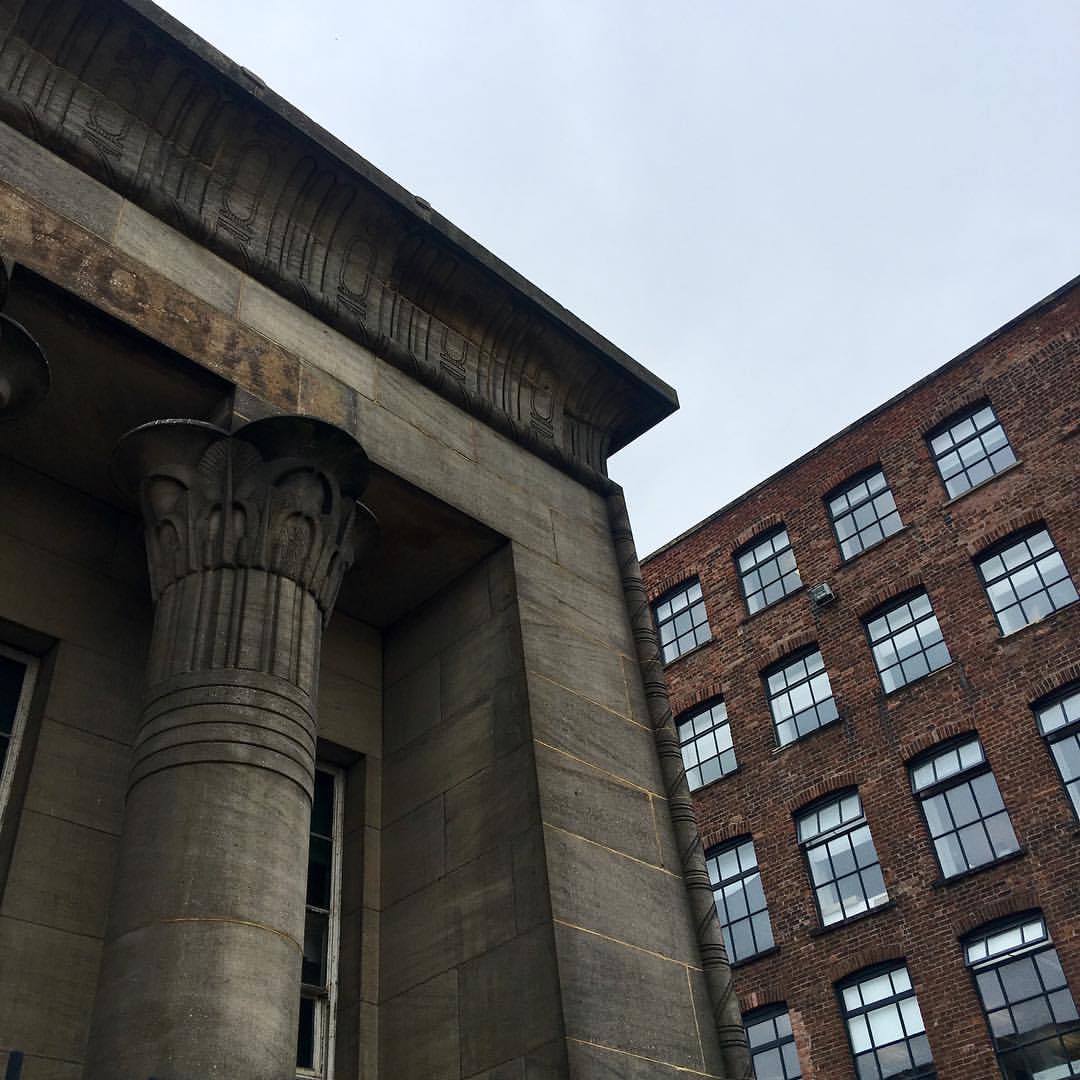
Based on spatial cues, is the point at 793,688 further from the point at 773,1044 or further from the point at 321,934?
the point at 321,934

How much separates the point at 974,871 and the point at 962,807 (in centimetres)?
141

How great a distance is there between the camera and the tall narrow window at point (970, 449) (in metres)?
26.2

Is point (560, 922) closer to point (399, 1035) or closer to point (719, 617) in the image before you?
point (399, 1035)

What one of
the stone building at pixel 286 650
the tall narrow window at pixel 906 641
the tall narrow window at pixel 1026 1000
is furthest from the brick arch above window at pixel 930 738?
the stone building at pixel 286 650

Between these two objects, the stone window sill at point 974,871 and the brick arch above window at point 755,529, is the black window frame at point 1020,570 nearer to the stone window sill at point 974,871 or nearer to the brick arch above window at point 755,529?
the stone window sill at point 974,871

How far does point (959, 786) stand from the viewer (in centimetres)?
2342

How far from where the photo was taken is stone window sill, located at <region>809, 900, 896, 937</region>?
2305 centimetres

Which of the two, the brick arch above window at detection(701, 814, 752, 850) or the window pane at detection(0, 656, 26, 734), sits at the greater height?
the brick arch above window at detection(701, 814, 752, 850)

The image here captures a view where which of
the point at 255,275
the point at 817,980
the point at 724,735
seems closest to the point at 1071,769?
the point at 817,980

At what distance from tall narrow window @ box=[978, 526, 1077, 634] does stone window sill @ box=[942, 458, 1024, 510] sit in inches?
54.8

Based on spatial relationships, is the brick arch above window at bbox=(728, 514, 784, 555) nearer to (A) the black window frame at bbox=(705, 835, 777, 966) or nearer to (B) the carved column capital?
(A) the black window frame at bbox=(705, 835, 777, 966)

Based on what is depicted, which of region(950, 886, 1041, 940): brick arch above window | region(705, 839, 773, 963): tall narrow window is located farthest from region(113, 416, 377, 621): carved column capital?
region(705, 839, 773, 963): tall narrow window

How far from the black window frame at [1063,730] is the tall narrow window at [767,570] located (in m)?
6.99

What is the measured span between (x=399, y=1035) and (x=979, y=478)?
21.8 metres
